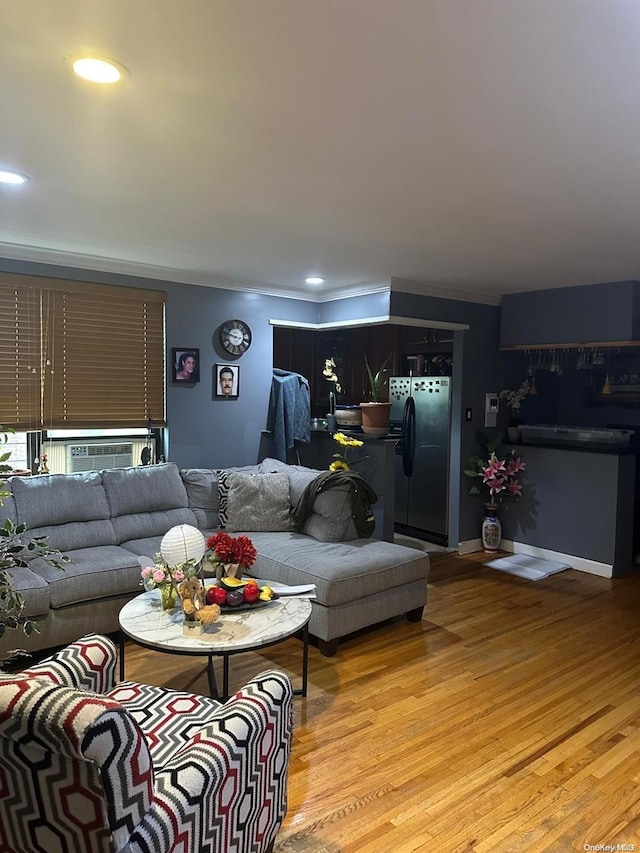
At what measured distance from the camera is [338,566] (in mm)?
3436

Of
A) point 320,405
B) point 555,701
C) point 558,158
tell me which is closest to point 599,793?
point 555,701

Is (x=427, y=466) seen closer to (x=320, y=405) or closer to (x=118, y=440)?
(x=320, y=405)

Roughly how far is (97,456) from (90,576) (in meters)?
1.37

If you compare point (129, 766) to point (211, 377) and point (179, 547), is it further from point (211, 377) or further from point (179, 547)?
point (211, 377)

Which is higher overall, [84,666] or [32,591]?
[84,666]

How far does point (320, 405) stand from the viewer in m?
6.91

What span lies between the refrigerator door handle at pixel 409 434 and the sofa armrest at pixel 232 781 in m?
4.29

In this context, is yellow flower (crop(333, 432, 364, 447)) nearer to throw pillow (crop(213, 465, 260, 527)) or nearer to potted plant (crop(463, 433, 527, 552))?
throw pillow (crop(213, 465, 260, 527))

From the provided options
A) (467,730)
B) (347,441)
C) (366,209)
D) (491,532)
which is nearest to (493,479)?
(491,532)

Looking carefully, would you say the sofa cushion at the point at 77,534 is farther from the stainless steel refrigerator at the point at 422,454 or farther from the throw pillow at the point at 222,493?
the stainless steel refrigerator at the point at 422,454

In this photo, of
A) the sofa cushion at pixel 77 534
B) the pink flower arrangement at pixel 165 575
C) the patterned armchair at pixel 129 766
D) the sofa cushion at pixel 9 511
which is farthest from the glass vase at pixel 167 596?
the sofa cushion at pixel 9 511

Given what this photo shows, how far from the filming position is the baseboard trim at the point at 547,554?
4965 millimetres

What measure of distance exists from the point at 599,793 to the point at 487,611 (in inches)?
73.7

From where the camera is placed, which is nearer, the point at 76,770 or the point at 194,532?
the point at 76,770
